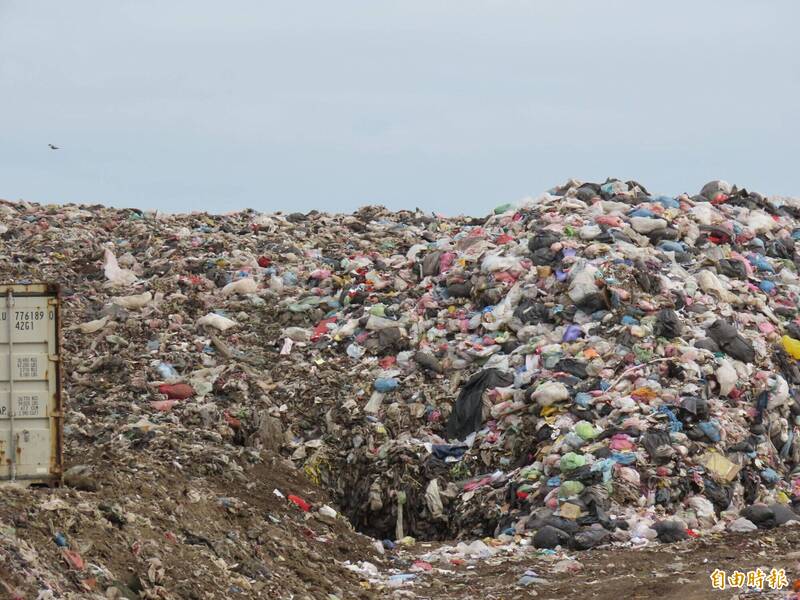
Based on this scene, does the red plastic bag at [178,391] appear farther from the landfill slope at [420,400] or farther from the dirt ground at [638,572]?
the dirt ground at [638,572]

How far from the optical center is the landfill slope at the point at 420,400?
8688 mm

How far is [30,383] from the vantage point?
8133 mm

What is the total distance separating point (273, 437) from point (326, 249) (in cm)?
563

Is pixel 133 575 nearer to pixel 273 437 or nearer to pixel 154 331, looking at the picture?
pixel 273 437

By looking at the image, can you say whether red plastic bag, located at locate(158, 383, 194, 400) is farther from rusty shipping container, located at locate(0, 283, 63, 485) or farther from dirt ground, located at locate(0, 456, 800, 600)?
rusty shipping container, located at locate(0, 283, 63, 485)

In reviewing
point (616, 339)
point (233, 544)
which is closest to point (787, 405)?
point (616, 339)

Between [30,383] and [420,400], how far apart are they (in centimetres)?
516

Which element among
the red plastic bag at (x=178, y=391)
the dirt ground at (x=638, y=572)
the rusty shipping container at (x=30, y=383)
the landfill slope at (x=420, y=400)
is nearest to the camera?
the rusty shipping container at (x=30, y=383)

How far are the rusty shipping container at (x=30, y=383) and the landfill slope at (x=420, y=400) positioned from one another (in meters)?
A: 0.38

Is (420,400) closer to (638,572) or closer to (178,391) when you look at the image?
(178,391)

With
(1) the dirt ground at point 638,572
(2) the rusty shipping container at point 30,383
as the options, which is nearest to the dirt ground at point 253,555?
(1) the dirt ground at point 638,572

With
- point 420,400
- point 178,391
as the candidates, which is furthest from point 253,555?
point 178,391

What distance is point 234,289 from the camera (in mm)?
15555

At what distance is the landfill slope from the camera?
8688mm
